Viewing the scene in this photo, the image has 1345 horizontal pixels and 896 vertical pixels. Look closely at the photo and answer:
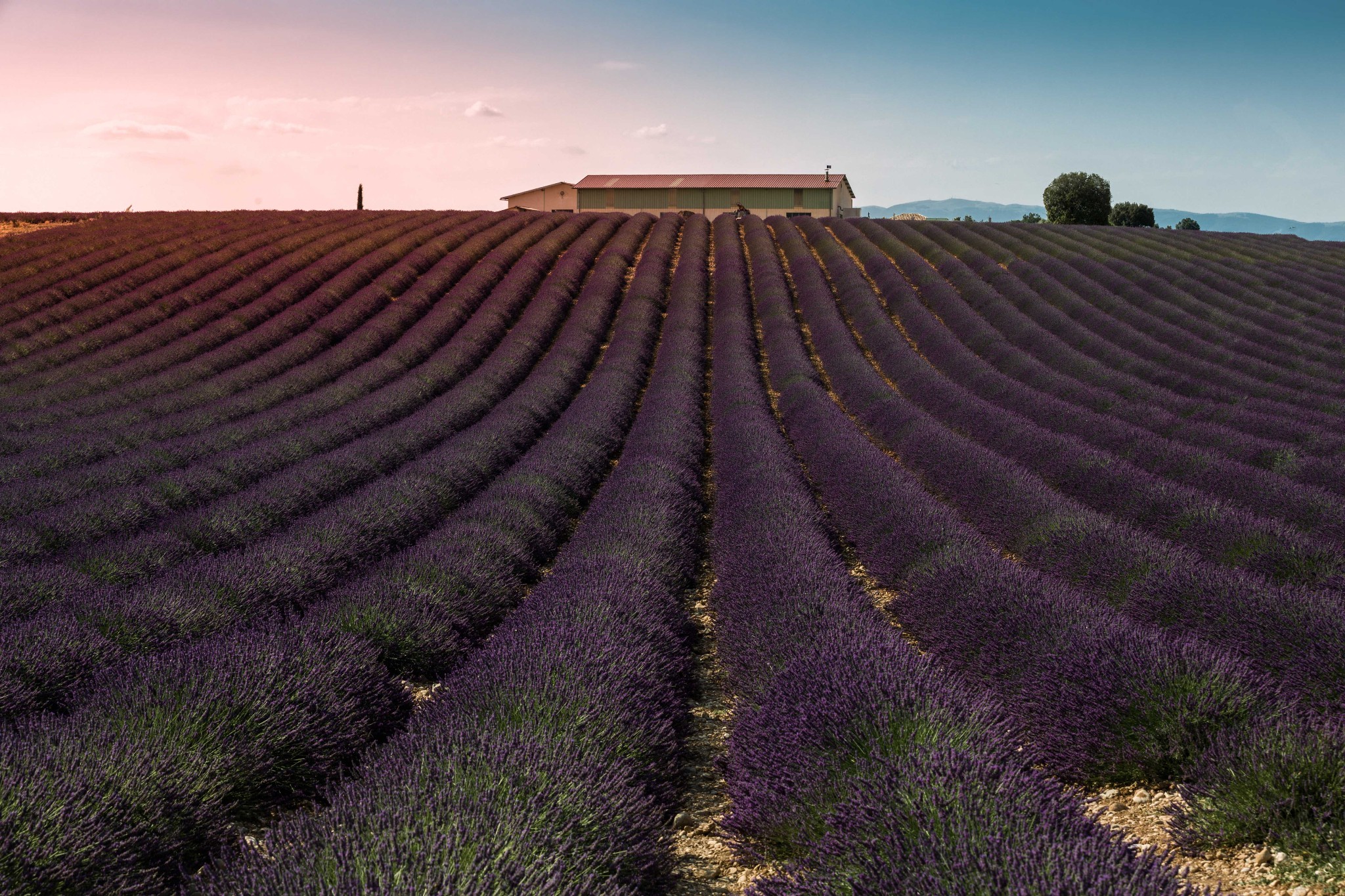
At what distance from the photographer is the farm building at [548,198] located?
45031mm

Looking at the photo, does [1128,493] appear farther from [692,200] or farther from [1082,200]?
[1082,200]

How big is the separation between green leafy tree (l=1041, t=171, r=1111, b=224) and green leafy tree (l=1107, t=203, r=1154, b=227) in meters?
2.41

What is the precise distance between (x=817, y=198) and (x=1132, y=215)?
16.8m

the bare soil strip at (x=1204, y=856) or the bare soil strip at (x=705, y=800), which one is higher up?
the bare soil strip at (x=1204, y=856)

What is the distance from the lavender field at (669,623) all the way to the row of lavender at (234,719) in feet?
0.05

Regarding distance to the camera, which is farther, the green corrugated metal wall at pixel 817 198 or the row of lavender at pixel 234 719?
the green corrugated metal wall at pixel 817 198

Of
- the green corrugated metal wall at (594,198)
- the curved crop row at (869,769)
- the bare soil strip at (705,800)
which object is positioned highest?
the green corrugated metal wall at (594,198)

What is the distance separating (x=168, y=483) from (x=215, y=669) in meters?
4.40

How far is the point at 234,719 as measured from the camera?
301 centimetres

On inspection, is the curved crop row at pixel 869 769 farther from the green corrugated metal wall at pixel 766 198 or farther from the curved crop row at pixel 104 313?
the green corrugated metal wall at pixel 766 198

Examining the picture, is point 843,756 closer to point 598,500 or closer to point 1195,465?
point 598,500

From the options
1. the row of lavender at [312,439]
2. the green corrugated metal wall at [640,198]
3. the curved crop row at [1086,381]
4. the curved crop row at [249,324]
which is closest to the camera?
the row of lavender at [312,439]

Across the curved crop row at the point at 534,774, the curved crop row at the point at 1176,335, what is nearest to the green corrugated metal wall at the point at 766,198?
the curved crop row at the point at 1176,335

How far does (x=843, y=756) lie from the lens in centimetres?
267
